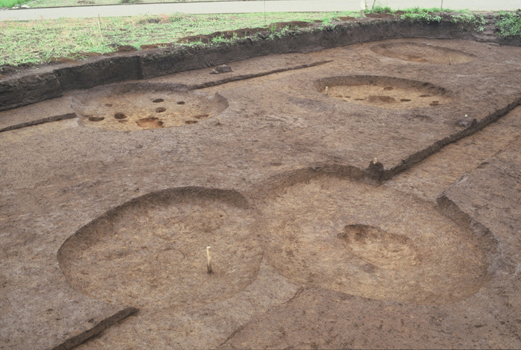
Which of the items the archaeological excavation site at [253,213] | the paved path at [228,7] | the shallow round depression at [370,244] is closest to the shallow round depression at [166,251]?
the archaeological excavation site at [253,213]

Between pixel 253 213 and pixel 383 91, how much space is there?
12.6ft

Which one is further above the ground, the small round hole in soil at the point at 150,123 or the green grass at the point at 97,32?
the green grass at the point at 97,32

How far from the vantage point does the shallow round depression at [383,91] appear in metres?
6.04

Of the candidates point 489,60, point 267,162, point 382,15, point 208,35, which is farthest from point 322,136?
point 382,15

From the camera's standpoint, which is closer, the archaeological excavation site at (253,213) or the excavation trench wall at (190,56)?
the archaeological excavation site at (253,213)

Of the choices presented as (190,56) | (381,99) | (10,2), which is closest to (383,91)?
(381,99)

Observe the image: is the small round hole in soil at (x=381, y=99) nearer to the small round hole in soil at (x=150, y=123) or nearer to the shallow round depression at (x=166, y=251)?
the small round hole in soil at (x=150, y=123)

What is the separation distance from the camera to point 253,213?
11.2ft

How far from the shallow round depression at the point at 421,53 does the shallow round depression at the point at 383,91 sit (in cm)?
210

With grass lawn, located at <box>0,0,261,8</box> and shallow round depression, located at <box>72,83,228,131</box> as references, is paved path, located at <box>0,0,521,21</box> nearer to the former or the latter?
grass lawn, located at <box>0,0,261,8</box>

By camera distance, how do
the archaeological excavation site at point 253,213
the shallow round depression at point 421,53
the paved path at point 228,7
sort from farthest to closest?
the paved path at point 228,7 < the shallow round depression at point 421,53 < the archaeological excavation site at point 253,213

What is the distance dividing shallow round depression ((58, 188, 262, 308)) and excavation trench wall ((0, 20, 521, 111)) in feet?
9.32

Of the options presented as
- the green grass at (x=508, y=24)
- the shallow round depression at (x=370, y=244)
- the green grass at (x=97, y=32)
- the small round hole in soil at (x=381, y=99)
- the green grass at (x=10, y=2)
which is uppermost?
the green grass at (x=10, y=2)

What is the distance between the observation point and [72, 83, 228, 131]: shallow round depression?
534 centimetres
